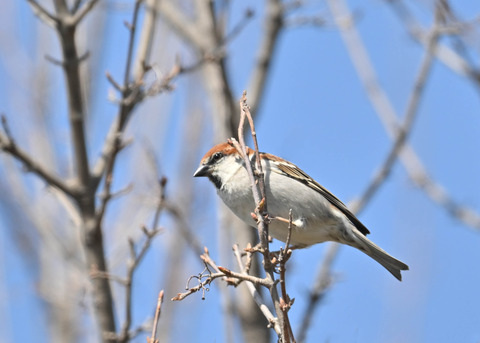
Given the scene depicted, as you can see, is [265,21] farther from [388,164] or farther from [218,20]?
[388,164]

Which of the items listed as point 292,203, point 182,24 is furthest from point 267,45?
point 292,203

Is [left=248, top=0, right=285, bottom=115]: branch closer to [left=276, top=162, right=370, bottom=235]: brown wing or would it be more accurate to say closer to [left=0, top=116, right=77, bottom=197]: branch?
[left=276, top=162, right=370, bottom=235]: brown wing

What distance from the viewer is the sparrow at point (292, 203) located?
3180 millimetres

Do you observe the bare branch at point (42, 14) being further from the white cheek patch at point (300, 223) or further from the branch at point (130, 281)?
the white cheek patch at point (300, 223)

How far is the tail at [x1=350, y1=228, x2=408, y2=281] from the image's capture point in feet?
10.8

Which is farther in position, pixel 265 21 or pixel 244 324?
pixel 265 21

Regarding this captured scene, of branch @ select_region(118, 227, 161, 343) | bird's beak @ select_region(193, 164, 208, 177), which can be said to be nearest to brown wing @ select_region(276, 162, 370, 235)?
bird's beak @ select_region(193, 164, 208, 177)

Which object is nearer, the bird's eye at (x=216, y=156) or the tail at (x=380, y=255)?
the tail at (x=380, y=255)

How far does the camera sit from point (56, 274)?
607 centimetres

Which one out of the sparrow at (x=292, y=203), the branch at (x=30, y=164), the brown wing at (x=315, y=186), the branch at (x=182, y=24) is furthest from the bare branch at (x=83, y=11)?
the branch at (x=182, y=24)

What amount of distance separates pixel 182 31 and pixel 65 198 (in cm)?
231

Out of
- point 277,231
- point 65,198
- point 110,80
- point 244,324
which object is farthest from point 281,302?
point 244,324

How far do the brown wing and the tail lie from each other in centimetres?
8

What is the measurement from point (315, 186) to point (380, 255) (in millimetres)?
533
